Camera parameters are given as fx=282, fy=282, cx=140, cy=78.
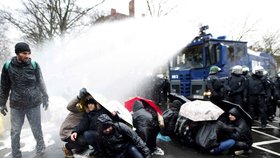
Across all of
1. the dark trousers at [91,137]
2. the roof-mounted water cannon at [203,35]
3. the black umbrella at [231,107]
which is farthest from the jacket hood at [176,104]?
the roof-mounted water cannon at [203,35]

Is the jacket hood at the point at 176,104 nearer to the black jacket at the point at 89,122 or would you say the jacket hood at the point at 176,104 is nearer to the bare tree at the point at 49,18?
the black jacket at the point at 89,122

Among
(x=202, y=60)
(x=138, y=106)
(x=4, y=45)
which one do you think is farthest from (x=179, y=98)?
(x=4, y=45)

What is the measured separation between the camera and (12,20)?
19.3 meters

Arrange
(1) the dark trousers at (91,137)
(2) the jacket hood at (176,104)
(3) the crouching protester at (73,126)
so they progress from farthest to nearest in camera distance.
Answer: (2) the jacket hood at (176,104)
(3) the crouching protester at (73,126)
(1) the dark trousers at (91,137)

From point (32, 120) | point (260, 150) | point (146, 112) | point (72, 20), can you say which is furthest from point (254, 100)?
point (72, 20)

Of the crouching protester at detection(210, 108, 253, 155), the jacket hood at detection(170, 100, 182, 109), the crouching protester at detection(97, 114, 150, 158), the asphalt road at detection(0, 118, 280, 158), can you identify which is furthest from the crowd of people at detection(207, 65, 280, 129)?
the crouching protester at detection(97, 114, 150, 158)

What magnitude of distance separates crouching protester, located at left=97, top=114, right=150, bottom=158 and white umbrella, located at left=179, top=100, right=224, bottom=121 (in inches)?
56.0

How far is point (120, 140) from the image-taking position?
13.0 ft

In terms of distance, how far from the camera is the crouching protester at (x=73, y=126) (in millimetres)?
4578

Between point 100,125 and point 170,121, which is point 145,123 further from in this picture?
point 170,121

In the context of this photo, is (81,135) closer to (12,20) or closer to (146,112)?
(146,112)

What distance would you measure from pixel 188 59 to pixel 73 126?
673cm

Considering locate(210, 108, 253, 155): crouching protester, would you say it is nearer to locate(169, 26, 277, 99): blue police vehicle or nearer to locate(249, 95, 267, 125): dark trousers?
locate(249, 95, 267, 125): dark trousers

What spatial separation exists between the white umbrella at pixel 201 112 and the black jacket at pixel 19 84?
2670 mm
